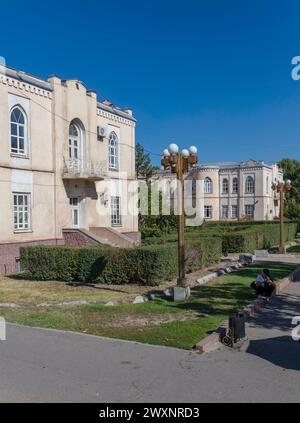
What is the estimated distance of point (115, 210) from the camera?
92.6 ft

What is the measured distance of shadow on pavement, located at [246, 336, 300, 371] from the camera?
6.70 m

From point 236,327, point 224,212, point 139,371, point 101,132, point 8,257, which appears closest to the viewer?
point 139,371

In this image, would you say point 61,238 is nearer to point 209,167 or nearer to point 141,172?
point 141,172

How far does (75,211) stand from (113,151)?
5371 mm

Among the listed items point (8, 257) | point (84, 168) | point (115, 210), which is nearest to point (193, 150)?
point (8, 257)

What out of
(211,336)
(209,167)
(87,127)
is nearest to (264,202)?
(209,167)

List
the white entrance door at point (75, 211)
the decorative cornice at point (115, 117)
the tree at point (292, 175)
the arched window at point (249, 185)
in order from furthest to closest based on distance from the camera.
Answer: the tree at point (292, 175), the arched window at point (249, 185), the decorative cornice at point (115, 117), the white entrance door at point (75, 211)

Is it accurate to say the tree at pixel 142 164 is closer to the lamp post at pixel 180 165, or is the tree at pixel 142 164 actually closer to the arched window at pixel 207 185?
the arched window at pixel 207 185

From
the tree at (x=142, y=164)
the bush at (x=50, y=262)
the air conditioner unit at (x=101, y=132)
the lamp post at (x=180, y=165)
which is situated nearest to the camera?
the lamp post at (x=180, y=165)

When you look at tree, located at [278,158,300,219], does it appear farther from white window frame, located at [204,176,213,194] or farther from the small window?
white window frame, located at [204,176,213,194]

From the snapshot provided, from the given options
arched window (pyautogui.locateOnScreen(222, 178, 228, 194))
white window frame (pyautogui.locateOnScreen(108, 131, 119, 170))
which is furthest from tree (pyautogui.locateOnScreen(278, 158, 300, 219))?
white window frame (pyautogui.locateOnScreen(108, 131, 119, 170))

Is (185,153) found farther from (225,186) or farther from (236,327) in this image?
(225,186)

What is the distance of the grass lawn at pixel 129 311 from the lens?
336 inches

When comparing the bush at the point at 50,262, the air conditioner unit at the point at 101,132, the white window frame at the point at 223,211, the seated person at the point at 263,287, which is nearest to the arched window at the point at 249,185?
the white window frame at the point at 223,211
